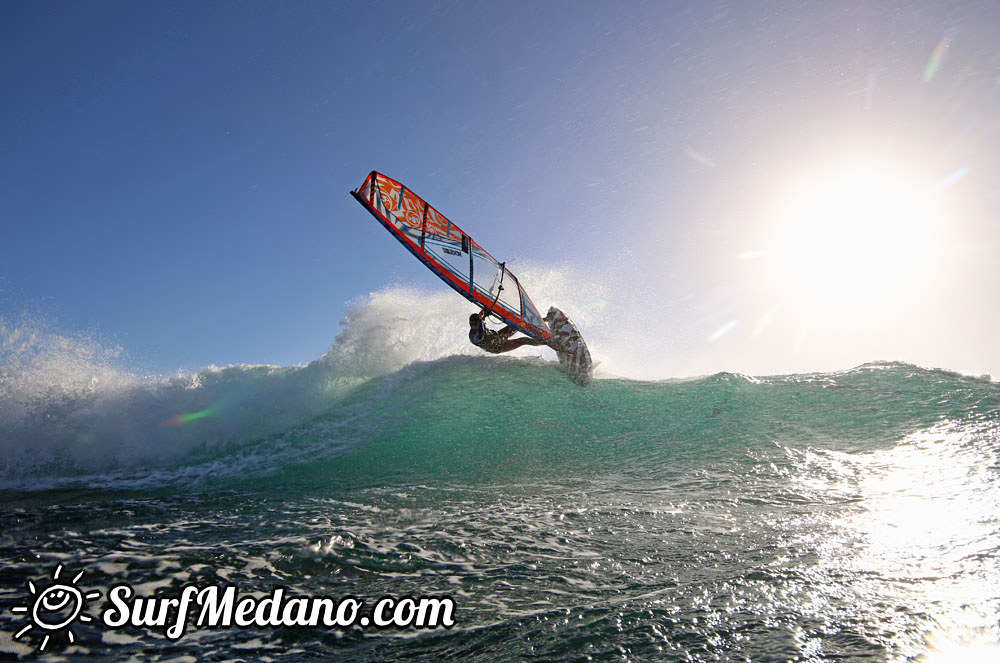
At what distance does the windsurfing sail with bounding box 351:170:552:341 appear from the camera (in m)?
8.81

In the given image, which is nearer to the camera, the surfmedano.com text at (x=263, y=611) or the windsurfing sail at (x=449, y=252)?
the surfmedano.com text at (x=263, y=611)

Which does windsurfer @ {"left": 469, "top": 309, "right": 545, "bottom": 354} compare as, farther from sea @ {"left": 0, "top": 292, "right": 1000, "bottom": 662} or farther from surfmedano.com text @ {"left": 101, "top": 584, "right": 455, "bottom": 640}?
surfmedano.com text @ {"left": 101, "top": 584, "right": 455, "bottom": 640}

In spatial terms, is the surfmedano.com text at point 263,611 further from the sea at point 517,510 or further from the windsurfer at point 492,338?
the windsurfer at point 492,338

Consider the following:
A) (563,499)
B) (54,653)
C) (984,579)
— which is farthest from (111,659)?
(984,579)

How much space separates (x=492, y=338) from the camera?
1006 centimetres

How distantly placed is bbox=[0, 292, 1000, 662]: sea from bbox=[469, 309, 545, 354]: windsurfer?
2.14ft

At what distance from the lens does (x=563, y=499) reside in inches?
182

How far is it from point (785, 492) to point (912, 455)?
2.71 metres

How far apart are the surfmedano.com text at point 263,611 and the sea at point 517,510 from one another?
4 centimetres

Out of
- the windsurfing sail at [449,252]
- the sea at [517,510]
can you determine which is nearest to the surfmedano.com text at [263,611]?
the sea at [517,510]

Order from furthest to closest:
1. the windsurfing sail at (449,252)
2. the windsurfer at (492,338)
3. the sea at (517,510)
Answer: the windsurfer at (492,338)
the windsurfing sail at (449,252)
the sea at (517,510)

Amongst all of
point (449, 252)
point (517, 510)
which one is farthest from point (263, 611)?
point (449, 252)

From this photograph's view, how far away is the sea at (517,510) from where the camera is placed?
77.4 inches

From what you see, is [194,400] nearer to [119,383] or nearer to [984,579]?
→ [119,383]
